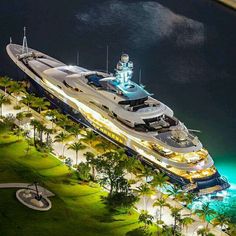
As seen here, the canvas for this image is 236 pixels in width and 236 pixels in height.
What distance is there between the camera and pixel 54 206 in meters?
53.1

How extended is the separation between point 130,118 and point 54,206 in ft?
35.7

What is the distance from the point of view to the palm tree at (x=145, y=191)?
53531mm

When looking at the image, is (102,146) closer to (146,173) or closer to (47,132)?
(47,132)

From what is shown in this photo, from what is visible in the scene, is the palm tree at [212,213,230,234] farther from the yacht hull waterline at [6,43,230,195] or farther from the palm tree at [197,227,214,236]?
the yacht hull waterline at [6,43,230,195]

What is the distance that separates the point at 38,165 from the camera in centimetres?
5847

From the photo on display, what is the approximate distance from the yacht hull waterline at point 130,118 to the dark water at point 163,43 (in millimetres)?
5852

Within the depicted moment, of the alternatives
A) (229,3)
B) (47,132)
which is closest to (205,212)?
(47,132)

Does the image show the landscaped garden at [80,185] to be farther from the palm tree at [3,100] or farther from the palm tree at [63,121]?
the palm tree at [3,100]

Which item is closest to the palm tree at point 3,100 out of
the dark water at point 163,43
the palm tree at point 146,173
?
the dark water at point 163,43

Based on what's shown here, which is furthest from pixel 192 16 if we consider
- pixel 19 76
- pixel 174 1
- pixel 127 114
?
pixel 127 114

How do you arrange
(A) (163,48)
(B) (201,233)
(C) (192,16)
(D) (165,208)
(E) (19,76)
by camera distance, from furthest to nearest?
(C) (192,16) → (A) (163,48) → (E) (19,76) → (D) (165,208) → (B) (201,233)

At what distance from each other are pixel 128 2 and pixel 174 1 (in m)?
5.33

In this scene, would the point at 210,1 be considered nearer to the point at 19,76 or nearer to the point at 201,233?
the point at 19,76

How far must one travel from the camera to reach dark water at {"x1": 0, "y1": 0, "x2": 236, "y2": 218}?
2830 inches
